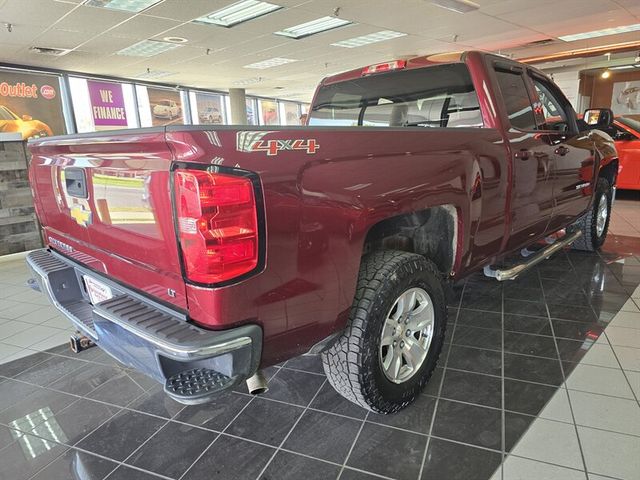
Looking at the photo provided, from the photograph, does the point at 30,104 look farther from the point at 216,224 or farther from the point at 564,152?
the point at 216,224

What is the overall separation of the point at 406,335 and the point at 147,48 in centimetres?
948

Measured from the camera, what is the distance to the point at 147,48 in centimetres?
925

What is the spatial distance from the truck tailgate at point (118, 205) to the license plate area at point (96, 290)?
0.02m

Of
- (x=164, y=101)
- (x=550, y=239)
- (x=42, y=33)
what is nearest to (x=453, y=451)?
(x=550, y=239)

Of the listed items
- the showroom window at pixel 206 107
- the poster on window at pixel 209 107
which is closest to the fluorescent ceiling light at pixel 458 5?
the showroom window at pixel 206 107

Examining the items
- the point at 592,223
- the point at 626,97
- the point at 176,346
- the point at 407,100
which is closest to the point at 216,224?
the point at 176,346

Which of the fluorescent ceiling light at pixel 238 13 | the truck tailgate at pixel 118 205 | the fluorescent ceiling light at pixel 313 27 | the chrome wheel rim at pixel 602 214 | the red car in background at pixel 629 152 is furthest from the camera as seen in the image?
the red car in background at pixel 629 152

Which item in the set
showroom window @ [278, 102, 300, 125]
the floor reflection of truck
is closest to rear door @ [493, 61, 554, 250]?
the floor reflection of truck

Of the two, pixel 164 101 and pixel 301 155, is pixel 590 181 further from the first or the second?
pixel 164 101

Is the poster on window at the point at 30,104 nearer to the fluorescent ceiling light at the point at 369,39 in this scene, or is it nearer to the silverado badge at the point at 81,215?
the fluorescent ceiling light at the point at 369,39

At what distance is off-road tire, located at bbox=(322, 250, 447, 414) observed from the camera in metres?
1.75

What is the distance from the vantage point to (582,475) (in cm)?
164

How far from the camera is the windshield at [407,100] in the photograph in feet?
8.46

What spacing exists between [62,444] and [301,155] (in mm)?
1700
